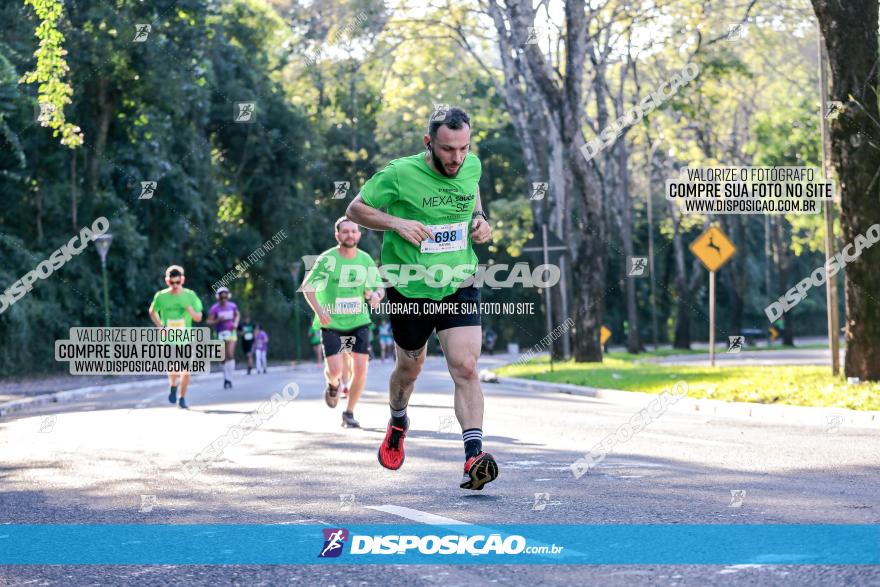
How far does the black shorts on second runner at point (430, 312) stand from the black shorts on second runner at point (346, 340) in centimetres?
625

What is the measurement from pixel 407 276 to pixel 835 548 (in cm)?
286

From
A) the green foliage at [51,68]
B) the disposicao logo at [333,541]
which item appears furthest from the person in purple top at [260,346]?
the disposicao logo at [333,541]

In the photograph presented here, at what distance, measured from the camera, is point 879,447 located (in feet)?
36.2

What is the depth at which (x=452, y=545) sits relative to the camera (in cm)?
625

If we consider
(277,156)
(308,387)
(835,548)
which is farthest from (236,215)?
(835,548)

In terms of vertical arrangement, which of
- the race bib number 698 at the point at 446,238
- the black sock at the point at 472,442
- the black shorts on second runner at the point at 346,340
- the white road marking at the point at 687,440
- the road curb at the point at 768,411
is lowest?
the road curb at the point at 768,411

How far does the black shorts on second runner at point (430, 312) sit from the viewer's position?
780cm

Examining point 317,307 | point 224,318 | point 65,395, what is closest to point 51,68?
point 224,318

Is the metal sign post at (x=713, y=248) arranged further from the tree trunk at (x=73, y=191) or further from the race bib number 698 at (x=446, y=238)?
the race bib number 698 at (x=446, y=238)

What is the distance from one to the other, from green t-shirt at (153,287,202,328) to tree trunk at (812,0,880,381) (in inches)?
Answer: 357

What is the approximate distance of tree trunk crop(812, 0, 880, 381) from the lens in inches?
700

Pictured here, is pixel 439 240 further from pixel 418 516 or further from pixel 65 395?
pixel 65 395

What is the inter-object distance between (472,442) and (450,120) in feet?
5.70

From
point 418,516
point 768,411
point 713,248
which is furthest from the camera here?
point 713,248
